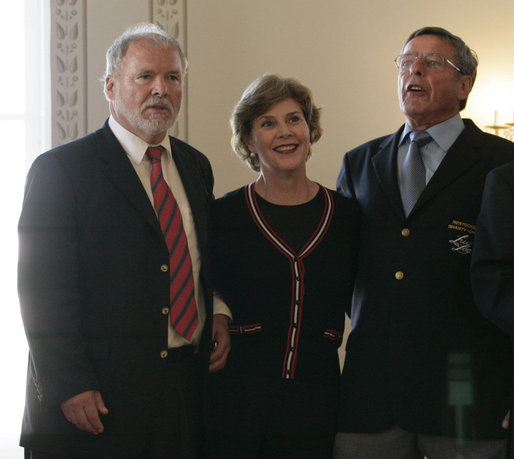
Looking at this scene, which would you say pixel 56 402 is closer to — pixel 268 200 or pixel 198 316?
pixel 198 316

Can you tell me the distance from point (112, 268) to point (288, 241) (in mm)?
538

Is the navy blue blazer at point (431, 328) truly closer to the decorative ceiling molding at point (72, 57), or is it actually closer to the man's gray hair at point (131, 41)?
the man's gray hair at point (131, 41)

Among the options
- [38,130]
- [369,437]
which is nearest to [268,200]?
[369,437]

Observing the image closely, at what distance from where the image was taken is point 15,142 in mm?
3594

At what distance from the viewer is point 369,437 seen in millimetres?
1917

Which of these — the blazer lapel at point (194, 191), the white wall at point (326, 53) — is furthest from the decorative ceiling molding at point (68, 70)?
the blazer lapel at point (194, 191)

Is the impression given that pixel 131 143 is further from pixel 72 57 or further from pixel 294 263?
pixel 72 57

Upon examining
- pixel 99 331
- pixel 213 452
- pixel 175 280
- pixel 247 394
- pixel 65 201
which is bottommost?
pixel 213 452

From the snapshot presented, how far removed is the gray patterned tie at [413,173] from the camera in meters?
1.95

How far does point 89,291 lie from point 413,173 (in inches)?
39.7

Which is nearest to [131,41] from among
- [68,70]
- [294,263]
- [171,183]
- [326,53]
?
[171,183]

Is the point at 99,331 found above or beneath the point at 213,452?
above

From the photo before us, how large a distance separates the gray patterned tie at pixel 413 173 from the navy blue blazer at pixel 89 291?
735mm

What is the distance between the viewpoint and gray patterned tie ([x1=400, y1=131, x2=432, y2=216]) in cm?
195
